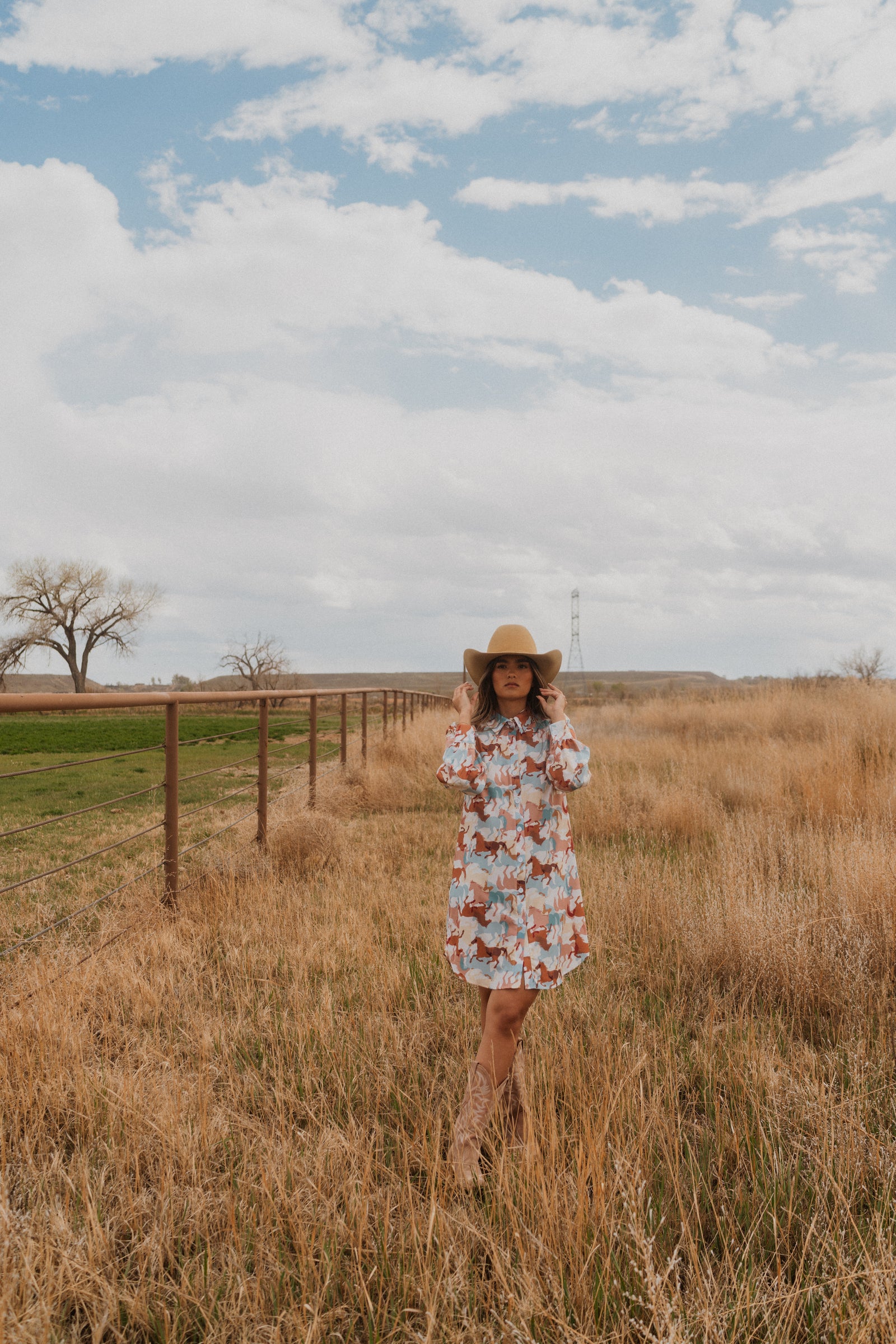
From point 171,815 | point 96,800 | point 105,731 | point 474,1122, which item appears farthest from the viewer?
point 105,731

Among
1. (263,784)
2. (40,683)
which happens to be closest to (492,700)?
(263,784)

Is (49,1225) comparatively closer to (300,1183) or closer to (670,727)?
(300,1183)

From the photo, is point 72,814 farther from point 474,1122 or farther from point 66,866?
point 474,1122

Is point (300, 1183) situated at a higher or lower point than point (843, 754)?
lower

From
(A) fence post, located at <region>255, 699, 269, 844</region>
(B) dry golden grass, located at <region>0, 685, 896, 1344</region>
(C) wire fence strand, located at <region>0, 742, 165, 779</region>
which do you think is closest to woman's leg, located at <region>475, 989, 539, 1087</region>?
(B) dry golden grass, located at <region>0, 685, 896, 1344</region>

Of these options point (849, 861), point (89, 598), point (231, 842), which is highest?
point (89, 598)

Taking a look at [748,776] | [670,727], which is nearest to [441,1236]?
[748,776]

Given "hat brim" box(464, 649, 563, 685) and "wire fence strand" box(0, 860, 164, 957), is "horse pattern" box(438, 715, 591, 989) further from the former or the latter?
"wire fence strand" box(0, 860, 164, 957)

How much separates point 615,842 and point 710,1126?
405 cm

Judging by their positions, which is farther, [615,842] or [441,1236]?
[615,842]

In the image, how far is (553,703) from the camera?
7.92 feet

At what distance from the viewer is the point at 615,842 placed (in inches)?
253

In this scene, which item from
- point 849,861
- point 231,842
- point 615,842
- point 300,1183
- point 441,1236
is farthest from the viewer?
point 231,842

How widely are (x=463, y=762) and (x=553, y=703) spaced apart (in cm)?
34
